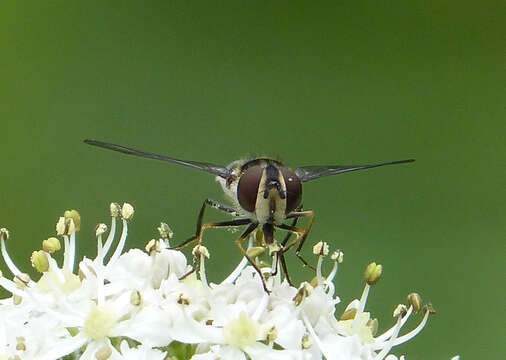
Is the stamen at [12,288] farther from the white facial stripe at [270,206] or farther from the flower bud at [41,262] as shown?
the white facial stripe at [270,206]

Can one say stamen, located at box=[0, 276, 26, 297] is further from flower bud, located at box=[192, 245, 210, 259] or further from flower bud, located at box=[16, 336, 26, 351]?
flower bud, located at box=[192, 245, 210, 259]

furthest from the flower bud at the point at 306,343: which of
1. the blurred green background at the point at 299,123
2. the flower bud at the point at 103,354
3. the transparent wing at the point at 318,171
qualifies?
the blurred green background at the point at 299,123

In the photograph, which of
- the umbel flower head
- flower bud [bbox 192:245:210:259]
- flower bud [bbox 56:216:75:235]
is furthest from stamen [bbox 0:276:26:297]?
flower bud [bbox 192:245:210:259]

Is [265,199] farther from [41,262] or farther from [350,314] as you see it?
[41,262]

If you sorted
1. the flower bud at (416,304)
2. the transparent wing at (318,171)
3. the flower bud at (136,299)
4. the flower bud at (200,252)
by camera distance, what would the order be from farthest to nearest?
the transparent wing at (318,171)
the flower bud at (416,304)
the flower bud at (200,252)
the flower bud at (136,299)

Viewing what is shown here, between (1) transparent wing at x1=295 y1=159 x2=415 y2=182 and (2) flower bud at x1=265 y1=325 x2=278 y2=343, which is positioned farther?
(1) transparent wing at x1=295 y1=159 x2=415 y2=182

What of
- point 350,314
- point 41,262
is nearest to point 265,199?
point 350,314
